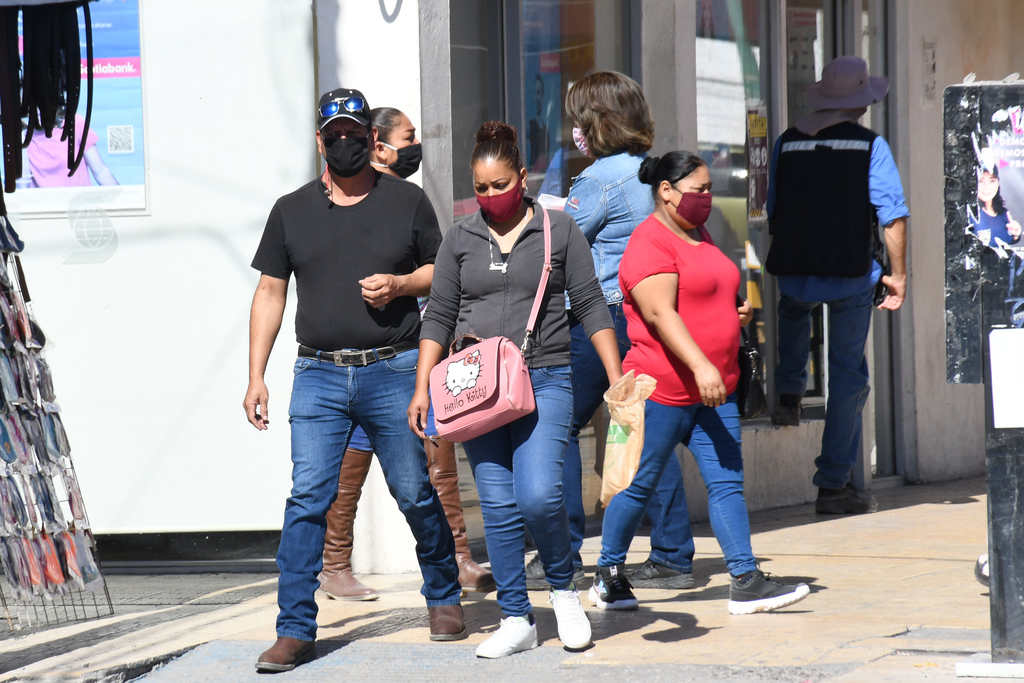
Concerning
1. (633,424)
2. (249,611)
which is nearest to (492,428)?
(633,424)

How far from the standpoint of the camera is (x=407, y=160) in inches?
234

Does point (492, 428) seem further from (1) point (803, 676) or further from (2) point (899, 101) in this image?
(2) point (899, 101)

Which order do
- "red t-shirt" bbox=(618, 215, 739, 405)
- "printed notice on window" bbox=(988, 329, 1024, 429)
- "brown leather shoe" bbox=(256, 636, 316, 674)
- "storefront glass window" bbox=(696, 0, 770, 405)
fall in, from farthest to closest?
"storefront glass window" bbox=(696, 0, 770, 405), "red t-shirt" bbox=(618, 215, 739, 405), "brown leather shoe" bbox=(256, 636, 316, 674), "printed notice on window" bbox=(988, 329, 1024, 429)

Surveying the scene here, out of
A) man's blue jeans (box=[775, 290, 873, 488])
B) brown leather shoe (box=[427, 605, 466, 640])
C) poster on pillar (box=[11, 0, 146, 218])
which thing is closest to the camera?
brown leather shoe (box=[427, 605, 466, 640])

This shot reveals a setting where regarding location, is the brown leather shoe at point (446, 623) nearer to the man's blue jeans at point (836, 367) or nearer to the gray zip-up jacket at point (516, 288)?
the gray zip-up jacket at point (516, 288)

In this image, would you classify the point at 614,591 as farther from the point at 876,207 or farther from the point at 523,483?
the point at 876,207

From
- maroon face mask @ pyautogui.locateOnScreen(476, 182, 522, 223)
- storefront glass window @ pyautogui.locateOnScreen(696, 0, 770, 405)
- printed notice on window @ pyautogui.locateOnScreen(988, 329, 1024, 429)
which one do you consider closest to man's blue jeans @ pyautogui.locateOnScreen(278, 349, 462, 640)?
maroon face mask @ pyautogui.locateOnScreen(476, 182, 522, 223)

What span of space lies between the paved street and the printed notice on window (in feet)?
2.59

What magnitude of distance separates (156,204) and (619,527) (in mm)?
2734

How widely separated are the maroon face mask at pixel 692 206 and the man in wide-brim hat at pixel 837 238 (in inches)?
90.4

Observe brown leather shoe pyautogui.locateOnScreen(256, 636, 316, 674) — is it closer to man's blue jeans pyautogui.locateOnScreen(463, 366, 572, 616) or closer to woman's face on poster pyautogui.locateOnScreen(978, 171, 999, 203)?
man's blue jeans pyautogui.locateOnScreen(463, 366, 572, 616)

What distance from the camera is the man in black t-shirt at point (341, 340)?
473 centimetres

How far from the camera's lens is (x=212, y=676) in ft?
15.0

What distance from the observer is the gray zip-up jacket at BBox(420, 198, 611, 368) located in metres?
4.70
